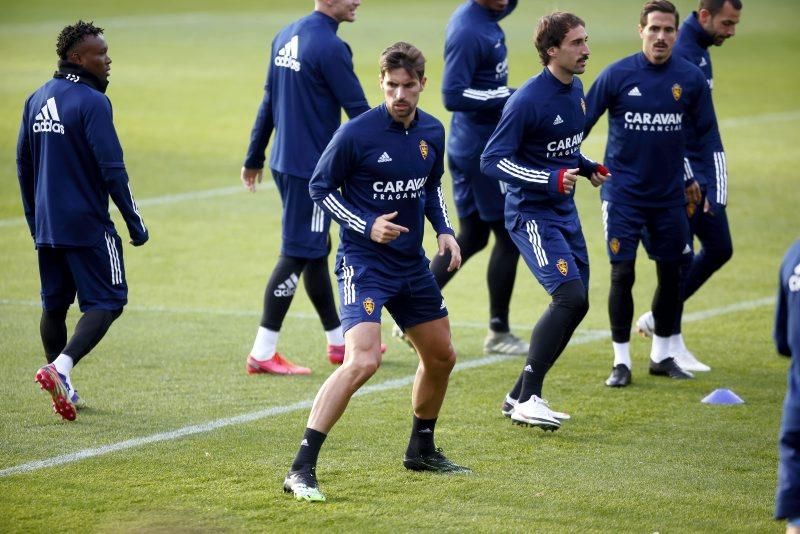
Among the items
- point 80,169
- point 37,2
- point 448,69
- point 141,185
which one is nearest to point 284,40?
point 448,69

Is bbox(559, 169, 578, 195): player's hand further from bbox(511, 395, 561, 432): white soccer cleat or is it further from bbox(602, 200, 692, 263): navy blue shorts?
bbox(602, 200, 692, 263): navy blue shorts

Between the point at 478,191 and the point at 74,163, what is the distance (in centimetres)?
329

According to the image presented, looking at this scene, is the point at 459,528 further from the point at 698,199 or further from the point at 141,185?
the point at 141,185

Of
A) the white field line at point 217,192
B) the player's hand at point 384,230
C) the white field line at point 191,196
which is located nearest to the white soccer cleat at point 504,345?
the player's hand at point 384,230

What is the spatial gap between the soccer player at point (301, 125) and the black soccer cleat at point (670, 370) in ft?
7.95

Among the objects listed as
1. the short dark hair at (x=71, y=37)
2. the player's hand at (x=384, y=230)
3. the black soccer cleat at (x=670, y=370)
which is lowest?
the black soccer cleat at (x=670, y=370)

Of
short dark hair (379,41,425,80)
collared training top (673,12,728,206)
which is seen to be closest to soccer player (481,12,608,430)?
short dark hair (379,41,425,80)

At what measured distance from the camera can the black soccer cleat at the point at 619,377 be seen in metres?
9.18

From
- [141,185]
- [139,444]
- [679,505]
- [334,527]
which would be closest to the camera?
[334,527]

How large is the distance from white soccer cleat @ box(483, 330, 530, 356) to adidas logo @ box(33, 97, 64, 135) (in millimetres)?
3759


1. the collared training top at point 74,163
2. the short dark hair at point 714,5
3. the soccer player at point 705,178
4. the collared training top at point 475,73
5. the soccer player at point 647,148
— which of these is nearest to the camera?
the collared training top at point 74,163

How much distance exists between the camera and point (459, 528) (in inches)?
247

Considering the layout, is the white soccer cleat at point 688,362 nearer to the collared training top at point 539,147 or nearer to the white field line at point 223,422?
the white field line at point 223,422

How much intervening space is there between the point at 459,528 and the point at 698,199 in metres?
4.08
